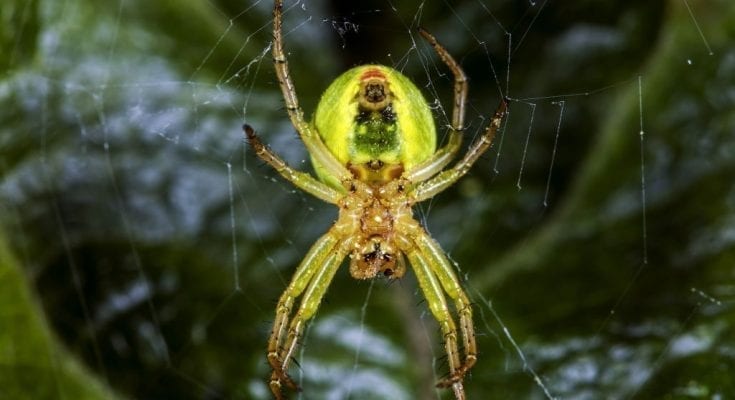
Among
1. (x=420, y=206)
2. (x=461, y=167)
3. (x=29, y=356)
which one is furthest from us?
(x=420, y=206)

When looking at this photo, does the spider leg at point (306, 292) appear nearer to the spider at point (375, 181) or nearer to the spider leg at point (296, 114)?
the spider at point (375, 181)

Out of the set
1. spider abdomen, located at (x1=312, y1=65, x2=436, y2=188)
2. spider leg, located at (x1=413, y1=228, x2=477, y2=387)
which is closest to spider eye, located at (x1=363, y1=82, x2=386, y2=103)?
spider abdomen, located at (x1=312, y1=65, x2=436, y2=188)

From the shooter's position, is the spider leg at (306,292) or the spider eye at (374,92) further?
the spider leg at (306,292)

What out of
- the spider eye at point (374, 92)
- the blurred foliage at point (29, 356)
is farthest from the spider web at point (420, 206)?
the spider eye at point (374, 92)

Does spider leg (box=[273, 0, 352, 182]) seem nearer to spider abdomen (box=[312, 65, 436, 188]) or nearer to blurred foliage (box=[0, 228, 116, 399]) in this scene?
spider abdomen (box=[312, 65, 436, 188])

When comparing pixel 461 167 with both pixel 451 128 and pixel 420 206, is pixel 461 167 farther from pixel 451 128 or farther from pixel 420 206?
pixel 420 206

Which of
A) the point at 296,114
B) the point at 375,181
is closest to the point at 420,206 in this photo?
the point at 375,181
